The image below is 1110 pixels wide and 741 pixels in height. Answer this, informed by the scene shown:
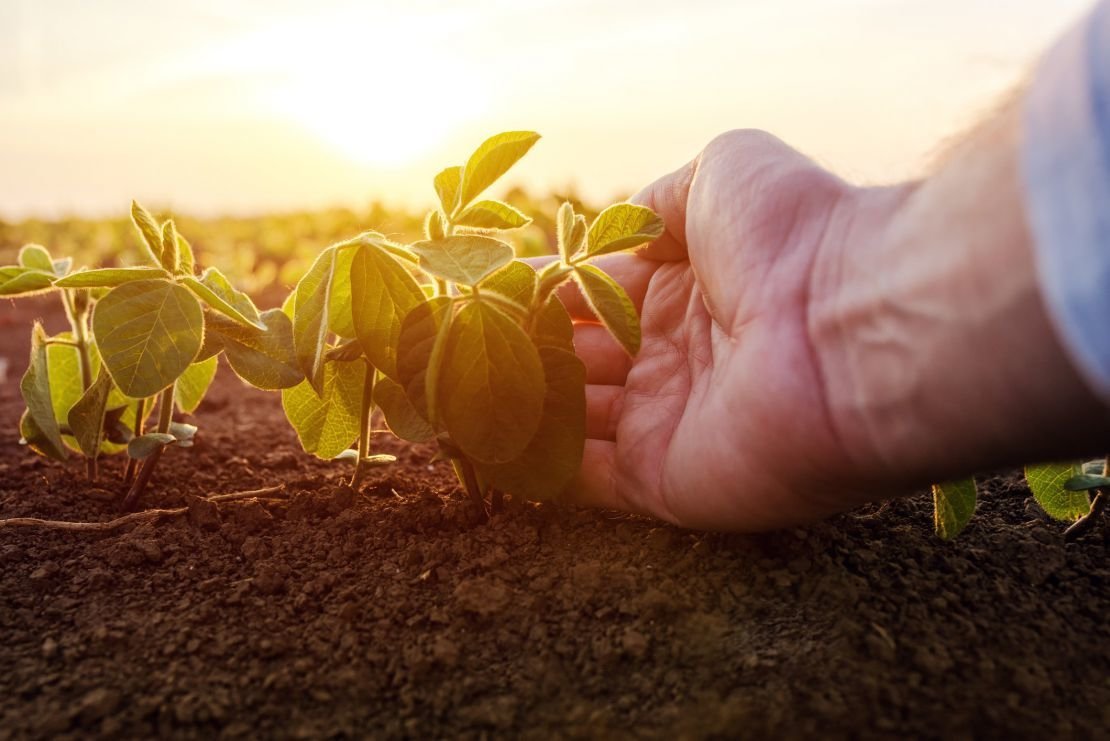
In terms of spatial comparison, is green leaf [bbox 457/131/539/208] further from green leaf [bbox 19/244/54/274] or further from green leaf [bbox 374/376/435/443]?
green leaf [bbox 19/244/54/274]

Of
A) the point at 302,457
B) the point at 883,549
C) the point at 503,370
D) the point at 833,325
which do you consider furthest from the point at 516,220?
the point at 302,457

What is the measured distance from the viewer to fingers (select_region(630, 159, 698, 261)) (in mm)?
1897

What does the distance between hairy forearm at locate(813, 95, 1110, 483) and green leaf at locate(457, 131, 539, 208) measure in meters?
0.61

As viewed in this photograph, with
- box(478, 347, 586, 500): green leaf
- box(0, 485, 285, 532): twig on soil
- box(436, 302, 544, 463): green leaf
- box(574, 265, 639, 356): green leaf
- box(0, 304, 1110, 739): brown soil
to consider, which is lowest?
box(0, 304, 1110, 739): brown soil

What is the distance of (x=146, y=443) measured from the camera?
5.86ft

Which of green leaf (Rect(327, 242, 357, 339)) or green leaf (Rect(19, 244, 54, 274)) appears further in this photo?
green leaf (Rect(19, 244, 54, 274))

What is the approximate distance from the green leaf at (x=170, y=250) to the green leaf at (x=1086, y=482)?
181 cm

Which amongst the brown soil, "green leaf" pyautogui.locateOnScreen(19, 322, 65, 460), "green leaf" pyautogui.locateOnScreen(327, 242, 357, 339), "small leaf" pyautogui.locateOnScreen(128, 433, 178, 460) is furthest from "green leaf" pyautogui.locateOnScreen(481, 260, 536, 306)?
"green leaf" pyautogui.locateOnScreen(19, 322, 65, 460)

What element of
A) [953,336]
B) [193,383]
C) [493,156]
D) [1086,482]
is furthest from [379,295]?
[1086,482]

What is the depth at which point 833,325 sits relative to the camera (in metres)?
1.39

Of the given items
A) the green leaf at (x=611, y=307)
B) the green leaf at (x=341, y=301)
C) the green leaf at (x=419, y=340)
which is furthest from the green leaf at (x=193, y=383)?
the green leaf at (x=611, y=307)

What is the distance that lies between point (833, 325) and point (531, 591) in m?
0.72

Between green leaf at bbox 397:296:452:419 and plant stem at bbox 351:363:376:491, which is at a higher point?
green leaf at bbox 397:296:452:419

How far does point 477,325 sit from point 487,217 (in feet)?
0.77
